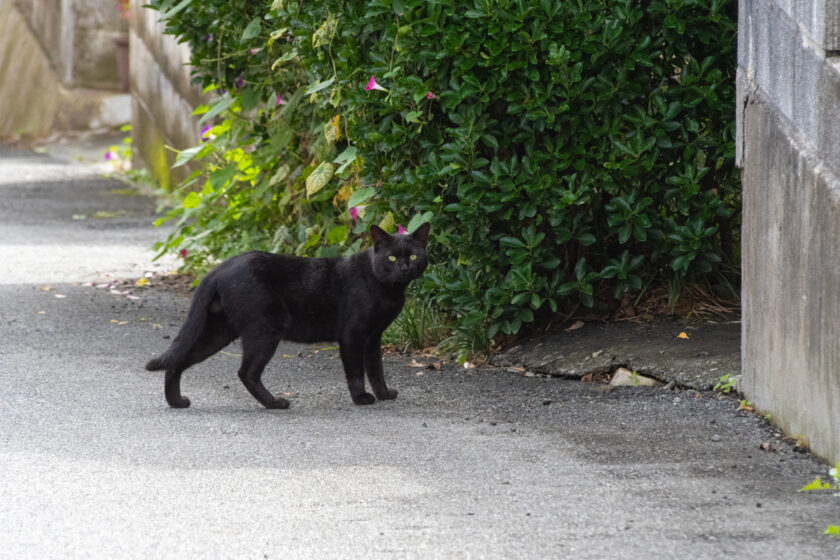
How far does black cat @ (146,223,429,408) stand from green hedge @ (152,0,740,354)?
0.47m

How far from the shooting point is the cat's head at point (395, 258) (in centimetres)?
551

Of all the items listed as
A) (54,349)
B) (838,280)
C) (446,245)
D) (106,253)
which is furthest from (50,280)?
(838,280)

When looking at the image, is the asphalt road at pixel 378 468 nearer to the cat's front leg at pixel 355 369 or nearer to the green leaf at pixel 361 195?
the cat's front leg at pixel 355 369

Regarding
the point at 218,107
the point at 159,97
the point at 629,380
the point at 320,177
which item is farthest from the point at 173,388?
the point at 159,97

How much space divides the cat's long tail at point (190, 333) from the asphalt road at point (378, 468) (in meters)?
0.21

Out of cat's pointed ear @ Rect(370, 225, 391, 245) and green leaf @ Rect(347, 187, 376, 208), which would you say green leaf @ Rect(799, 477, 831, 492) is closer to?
cat's pointed ear @ Rect(370, 225, 391, 245)

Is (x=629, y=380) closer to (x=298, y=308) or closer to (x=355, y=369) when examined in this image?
(x=355, y=369)

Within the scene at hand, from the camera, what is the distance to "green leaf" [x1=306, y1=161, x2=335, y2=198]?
6660 millimetres

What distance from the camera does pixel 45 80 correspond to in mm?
19484

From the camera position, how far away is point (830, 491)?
3830 mm

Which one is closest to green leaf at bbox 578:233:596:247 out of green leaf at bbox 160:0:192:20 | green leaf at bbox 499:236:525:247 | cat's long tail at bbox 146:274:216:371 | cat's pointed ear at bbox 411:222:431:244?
green leaf at bbox 499:236:525:247

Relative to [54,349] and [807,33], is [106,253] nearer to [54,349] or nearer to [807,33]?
[54,349]

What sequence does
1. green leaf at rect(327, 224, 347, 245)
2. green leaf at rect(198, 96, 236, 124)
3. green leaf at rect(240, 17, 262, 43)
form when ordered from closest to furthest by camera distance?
green leaf at rect(327, 224, 347, 245) < green leaf at rect(240, 17, 262, 43) < green leaf at rect(198, 96, 236, 124)

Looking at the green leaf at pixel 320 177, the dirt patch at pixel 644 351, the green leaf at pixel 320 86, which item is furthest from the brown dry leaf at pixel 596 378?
the green leaf at pixel 320 86
